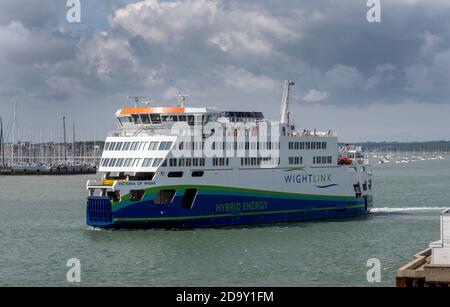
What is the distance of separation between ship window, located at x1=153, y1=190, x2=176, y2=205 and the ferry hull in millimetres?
221

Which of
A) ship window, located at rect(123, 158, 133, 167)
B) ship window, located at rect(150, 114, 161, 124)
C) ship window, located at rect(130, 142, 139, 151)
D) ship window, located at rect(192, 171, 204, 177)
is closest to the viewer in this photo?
ship window, located at rect(123, 158, 133, 167)

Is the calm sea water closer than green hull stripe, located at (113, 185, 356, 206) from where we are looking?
Yes

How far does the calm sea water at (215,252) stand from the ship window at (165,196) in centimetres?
158

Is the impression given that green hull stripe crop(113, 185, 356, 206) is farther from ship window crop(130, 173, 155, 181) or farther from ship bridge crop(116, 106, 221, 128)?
ship bridge crop(116, 106, 221, 128)

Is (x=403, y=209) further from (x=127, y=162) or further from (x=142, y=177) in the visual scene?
(x=127, y=162)

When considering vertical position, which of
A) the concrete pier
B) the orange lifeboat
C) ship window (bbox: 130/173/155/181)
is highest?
the orange lifeboat

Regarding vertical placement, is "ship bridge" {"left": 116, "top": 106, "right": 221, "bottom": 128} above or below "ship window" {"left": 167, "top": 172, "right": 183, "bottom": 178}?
above

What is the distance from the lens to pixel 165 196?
41062 mm

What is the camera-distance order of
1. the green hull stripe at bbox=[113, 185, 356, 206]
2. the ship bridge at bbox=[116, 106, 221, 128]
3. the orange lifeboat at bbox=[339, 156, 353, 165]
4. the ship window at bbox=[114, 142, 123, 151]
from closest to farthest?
the green hull stripe at bbox=[113, 185, 356, 206], the ship window at bbox=[114, 142, 123, 151], the ship bridge at bbox=[116, 106, 221, 128], the orange lifeboat at bbox=[339, 156, 353, 165]

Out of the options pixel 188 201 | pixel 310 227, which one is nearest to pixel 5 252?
pixel 188 201

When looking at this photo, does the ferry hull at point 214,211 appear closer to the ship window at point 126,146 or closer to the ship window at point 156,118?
the ship window at point 126,146

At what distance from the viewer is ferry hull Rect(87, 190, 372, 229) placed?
132 feet

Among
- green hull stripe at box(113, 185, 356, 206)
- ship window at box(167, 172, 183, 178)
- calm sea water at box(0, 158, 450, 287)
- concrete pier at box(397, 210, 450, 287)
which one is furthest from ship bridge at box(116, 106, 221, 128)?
concrete pier at box(397, 210, 450, 287)
